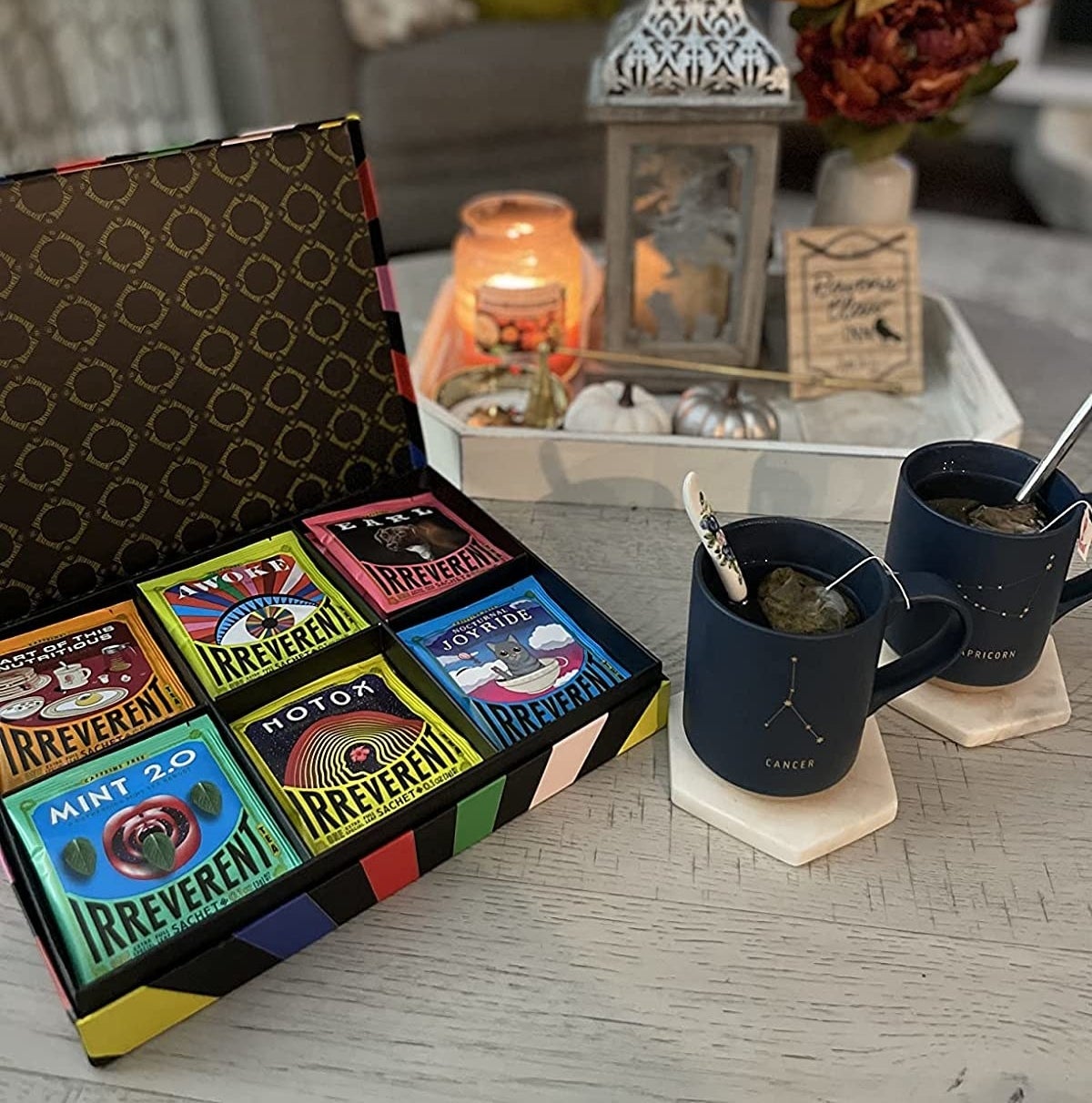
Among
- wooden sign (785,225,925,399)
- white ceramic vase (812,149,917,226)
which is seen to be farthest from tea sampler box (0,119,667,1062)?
white ceramic vase (812,149,917,226)

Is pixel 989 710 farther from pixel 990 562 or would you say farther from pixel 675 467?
pixel 675 467

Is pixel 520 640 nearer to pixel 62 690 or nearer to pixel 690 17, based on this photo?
pixel 62 690

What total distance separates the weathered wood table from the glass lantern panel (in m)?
0.52

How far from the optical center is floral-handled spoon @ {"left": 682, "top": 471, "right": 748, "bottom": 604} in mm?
583

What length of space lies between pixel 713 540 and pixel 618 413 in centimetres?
40

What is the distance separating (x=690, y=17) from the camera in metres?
0.99

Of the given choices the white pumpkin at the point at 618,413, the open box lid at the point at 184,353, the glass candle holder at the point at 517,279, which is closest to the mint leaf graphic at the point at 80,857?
the open box lid at the point at 184,353

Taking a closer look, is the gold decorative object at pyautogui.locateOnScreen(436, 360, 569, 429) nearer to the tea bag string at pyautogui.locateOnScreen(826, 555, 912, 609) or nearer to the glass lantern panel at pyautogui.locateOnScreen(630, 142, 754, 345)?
the glass lantern panel at pyautogui.locateOnScreen(630, 142, 754, 345)

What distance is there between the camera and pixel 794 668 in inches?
22.7

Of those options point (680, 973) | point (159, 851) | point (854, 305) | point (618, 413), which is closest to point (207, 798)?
point (159, 851)

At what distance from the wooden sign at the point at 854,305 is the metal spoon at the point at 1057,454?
430mm

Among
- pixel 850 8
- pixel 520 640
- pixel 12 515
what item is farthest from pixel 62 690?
pixel 850 8

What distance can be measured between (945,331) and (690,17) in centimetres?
42

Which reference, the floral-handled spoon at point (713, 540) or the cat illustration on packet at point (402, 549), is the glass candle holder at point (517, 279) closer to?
the cat illustration on packet at point (402, 549)
